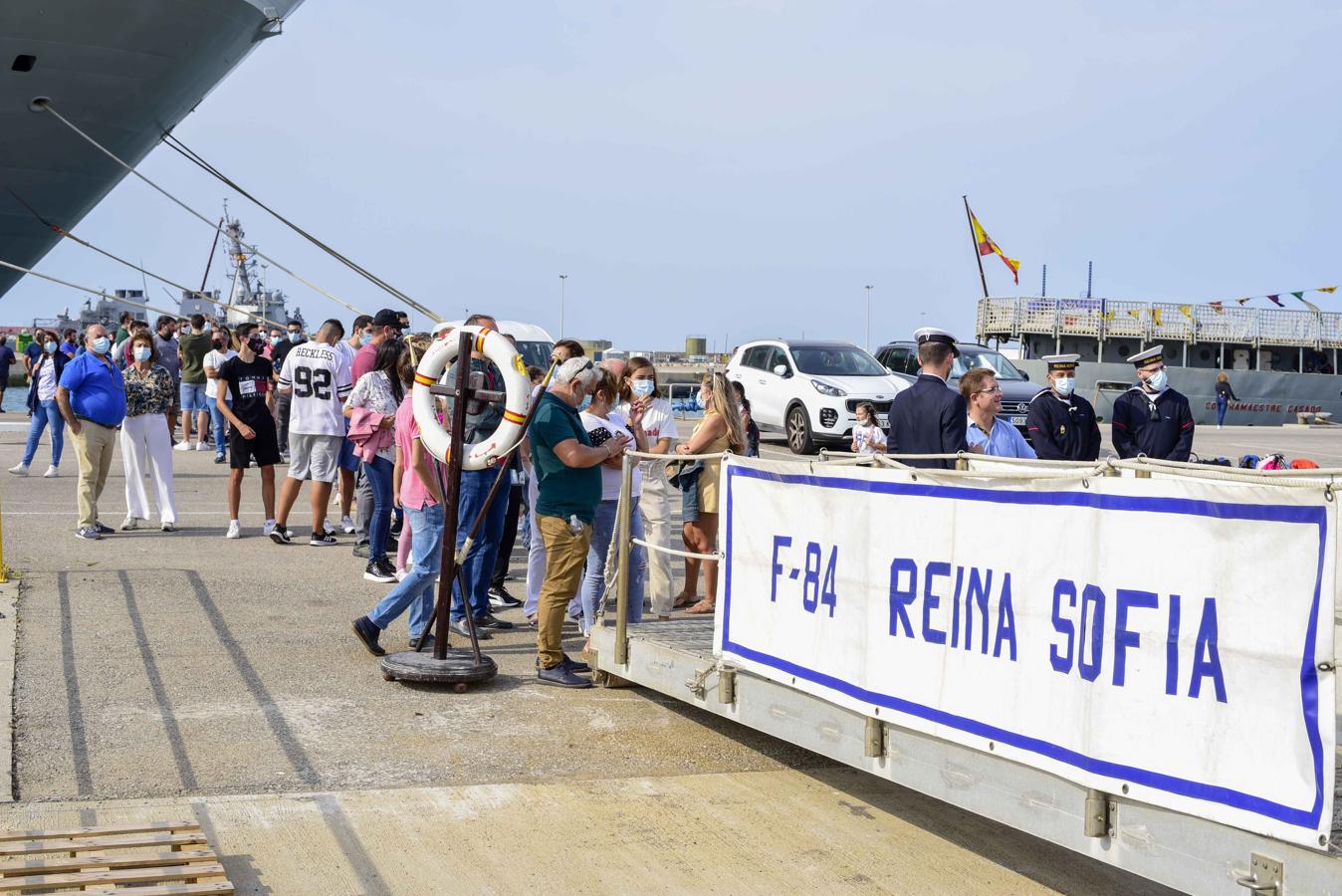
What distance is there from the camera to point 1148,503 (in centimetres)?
398

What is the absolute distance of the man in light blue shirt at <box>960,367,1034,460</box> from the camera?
8062 mm

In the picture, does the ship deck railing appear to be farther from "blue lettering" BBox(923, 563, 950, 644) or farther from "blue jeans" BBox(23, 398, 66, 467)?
"blue lettering" BBox(923, 563, 950, 644)

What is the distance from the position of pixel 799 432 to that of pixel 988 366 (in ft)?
9.88

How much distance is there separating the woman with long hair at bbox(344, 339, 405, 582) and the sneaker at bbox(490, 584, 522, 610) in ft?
2.81

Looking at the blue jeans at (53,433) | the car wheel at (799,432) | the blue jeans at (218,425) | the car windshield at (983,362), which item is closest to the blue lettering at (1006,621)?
the blue jeans at (53,433)

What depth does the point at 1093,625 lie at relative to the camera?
4.12 m

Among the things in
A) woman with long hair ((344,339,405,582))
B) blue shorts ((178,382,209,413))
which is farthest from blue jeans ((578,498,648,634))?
blue shorts ((178,382,209,413))

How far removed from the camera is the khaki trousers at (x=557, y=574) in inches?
268

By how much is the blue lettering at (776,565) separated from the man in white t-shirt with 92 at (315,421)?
19.7 ft

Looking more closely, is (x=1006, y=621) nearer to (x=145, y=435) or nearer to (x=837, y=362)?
(x=145, y=435)

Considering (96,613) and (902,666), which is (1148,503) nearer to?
(902,666)

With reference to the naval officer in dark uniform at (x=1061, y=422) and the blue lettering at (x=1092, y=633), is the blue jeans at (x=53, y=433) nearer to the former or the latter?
the naval officer in dark uniform at (x=1061, y=422)

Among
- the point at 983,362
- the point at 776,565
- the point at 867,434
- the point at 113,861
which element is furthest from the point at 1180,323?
the point at 113,861

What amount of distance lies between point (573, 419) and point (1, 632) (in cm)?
354
